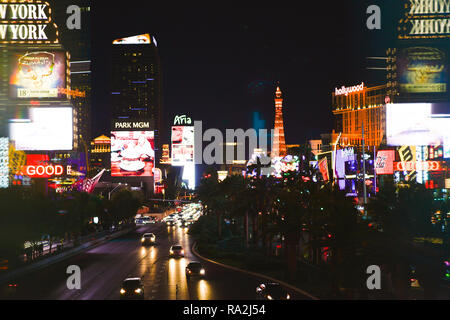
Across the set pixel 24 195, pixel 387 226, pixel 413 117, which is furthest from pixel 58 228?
pixel 413 117

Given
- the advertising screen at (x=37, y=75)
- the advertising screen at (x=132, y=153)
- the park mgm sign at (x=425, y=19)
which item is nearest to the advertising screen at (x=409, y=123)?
the park mgm sign at (x=425, y=19)

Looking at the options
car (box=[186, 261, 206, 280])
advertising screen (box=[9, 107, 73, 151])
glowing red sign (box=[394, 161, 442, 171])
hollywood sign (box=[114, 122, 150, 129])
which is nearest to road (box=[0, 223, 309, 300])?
car (box=[186, 261, 206, 280])

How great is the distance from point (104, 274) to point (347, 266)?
67.3 feet

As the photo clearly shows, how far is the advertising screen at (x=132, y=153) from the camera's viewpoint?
511 ft

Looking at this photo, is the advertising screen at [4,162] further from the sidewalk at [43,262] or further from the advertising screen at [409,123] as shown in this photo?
the advertising screen at [409,123]

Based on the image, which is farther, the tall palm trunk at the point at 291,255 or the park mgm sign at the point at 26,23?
the park mgm sign at the point at 26,23

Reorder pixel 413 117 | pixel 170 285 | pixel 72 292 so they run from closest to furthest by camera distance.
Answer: pixel 72 292 → pixel 170 285 → pixel 413 117

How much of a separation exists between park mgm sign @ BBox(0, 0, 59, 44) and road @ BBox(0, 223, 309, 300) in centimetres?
4338

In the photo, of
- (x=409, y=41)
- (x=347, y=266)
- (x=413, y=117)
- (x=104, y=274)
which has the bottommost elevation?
(x=104, y=274)

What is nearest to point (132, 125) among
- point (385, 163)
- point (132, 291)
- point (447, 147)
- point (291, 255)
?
point (385, 163)

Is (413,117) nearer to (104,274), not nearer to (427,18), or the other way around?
(427,18)

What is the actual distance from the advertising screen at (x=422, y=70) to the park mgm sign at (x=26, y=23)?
55.1m

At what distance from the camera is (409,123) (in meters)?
89.8
